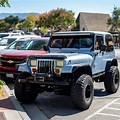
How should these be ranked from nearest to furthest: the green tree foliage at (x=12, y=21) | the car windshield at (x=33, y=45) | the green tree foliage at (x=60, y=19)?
the car windshield at (x=33, y=45)
the green tree foliage at (x=60, y=19)
the green tree foliage at (x=12, y=21)

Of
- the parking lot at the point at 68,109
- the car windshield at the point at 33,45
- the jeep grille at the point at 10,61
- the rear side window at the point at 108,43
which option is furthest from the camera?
the car windshield at the point at 33,45

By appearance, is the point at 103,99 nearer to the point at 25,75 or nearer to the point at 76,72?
the point at 76,72

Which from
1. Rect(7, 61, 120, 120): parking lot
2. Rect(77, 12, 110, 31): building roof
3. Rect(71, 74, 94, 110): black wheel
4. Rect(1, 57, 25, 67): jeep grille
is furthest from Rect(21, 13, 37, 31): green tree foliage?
Rect(71, 74, 94, 110): black wheel

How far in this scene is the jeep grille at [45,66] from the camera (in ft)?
28.2

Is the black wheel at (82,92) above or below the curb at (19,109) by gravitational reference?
above

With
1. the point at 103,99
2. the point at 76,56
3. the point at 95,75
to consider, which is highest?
the point at 76,56

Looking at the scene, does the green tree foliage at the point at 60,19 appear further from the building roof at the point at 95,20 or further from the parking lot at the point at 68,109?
the parking lot at the point at 68,109

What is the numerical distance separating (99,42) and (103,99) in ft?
5.46

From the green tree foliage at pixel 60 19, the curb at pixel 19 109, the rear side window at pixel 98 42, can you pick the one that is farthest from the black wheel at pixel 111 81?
the green tree foliage at pixel 60 19

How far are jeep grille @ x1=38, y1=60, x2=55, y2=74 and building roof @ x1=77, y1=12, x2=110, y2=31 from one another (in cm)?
6815

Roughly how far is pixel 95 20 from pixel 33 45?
67.1 m

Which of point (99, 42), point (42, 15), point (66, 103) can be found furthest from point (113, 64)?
point (42, 15)

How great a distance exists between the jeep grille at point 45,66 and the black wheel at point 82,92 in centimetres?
74

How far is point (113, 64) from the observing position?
11242mm
